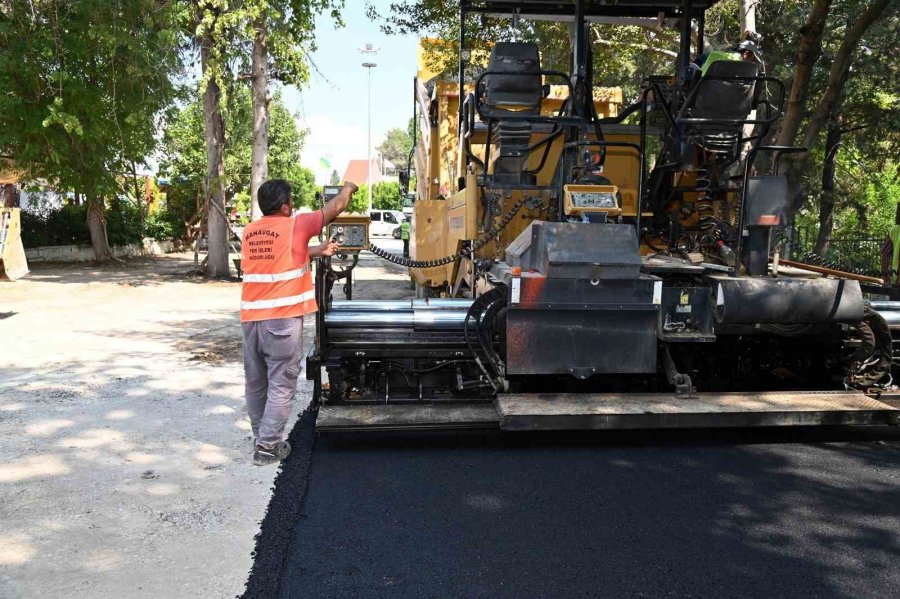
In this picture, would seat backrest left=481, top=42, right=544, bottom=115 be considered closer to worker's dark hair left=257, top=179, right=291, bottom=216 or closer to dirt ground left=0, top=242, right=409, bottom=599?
worker's dark hair left=257, top=179, right=291, bottom=216

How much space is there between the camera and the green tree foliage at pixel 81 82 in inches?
528

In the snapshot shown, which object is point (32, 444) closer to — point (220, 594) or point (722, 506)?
point (220, 594)

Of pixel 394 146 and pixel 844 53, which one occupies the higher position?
pixel 394 146

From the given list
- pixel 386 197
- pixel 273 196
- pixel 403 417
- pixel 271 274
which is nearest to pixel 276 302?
pixel 271 274

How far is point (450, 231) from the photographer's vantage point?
699 centimetres

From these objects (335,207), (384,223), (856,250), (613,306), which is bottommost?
(856,250)

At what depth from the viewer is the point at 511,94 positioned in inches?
223

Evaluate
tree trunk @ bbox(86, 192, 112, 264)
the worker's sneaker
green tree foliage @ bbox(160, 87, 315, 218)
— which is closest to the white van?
green tree foliage @ bbox(160, 87, 315, 218)

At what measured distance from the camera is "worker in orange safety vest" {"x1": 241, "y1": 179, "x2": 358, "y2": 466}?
4562 millimetres

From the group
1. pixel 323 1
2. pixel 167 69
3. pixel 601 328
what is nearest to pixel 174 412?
pixel 601 328

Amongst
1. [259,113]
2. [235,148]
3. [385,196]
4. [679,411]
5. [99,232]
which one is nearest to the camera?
[679,411]

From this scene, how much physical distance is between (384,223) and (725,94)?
122 ft

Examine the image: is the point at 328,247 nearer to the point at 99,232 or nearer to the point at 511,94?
the point at 511,94

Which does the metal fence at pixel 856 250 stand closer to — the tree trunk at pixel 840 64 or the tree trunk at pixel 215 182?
the tree trunk at pixel 840 64
